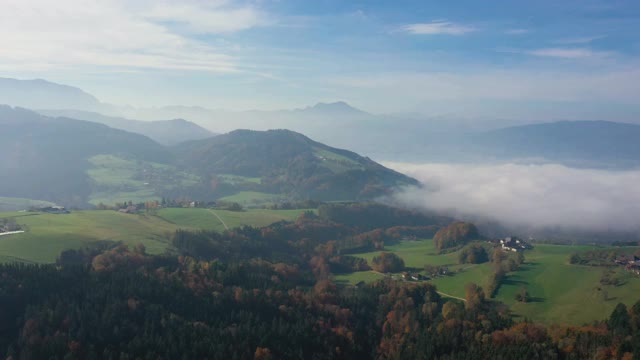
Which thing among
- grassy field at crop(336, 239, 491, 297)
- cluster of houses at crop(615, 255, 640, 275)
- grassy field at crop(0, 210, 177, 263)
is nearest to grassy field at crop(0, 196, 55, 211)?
grassy field at crop(0, 210, 177, 263)

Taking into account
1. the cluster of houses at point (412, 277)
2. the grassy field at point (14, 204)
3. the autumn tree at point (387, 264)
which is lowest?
the cluster of houses at point (412, 277)

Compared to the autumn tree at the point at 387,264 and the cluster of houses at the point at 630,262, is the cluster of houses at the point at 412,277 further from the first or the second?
the cluster of houses at the point at 630,262

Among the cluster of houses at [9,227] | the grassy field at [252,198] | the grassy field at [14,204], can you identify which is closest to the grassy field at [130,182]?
the grassy field at [14,204]

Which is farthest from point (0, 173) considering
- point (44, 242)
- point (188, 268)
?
point (188, 268)

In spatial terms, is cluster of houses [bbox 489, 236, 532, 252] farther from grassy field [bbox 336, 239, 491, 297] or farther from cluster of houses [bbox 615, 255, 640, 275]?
cluster of houses [bbox 615, 255, 640, 275]

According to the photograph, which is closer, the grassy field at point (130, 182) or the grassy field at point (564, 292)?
the grassy field at point (564, 292)

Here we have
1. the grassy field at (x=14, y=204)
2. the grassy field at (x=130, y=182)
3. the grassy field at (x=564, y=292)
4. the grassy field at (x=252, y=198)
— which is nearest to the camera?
the grassy field at (x=564, y=292)

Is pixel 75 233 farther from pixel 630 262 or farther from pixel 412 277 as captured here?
pixel 630 262
